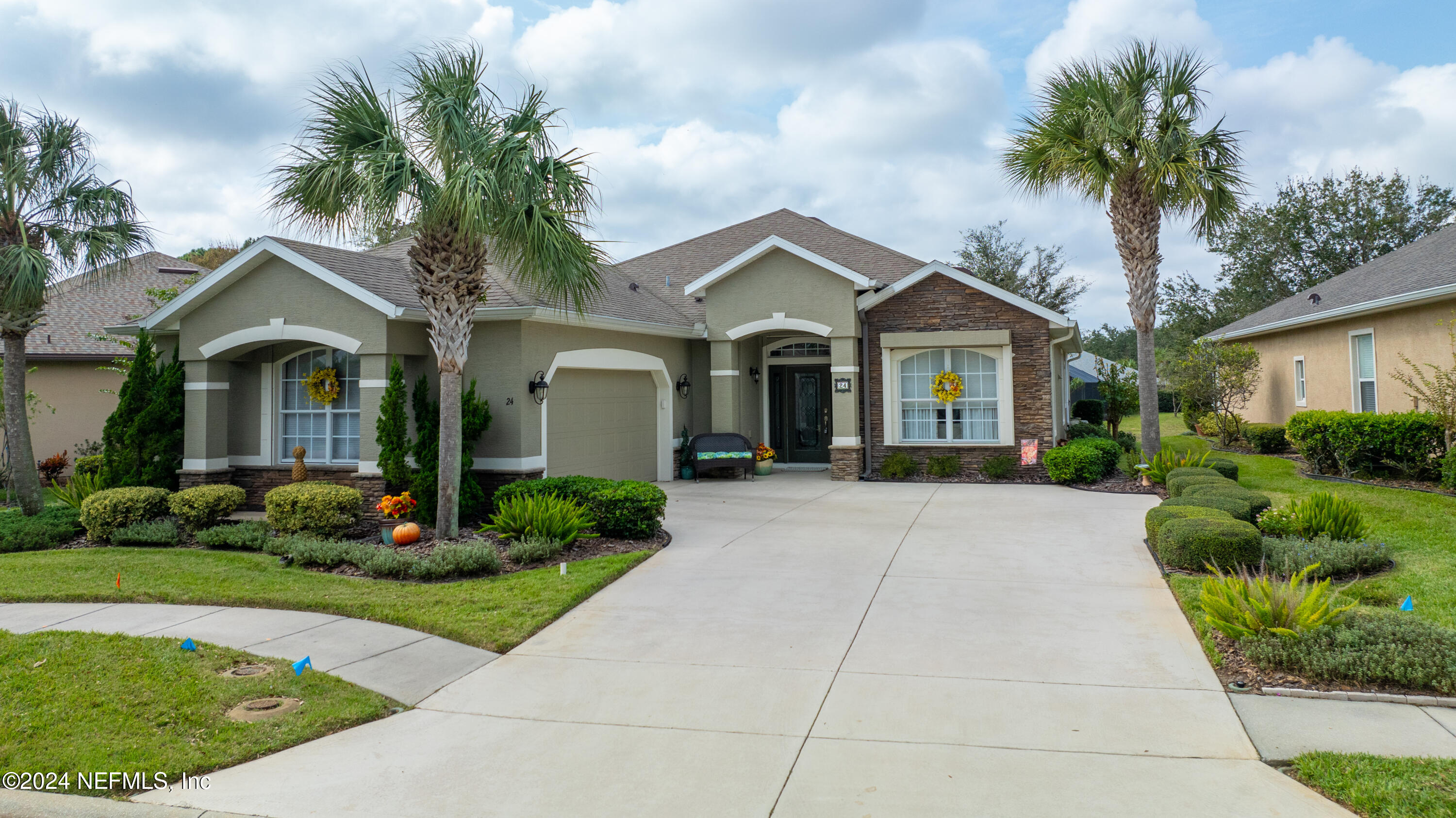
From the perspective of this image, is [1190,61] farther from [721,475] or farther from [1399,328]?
[721,475]

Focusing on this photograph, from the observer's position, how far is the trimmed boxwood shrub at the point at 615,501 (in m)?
9.77

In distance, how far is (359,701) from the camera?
198 inches

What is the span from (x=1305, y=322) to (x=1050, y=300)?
15987mm

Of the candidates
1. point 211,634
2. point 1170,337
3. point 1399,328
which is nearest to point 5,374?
point 211,634

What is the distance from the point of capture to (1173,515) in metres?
8.58

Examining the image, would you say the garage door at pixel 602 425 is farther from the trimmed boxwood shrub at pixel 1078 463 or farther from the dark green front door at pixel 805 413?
the trimmed boxwood shrub at pixel 1078 463

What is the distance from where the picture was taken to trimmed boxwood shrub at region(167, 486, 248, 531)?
10719mm

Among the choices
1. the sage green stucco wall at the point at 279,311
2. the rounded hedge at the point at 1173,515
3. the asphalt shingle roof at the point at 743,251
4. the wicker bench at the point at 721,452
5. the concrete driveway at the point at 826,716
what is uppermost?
the asphalt shingle roof at the point at 743,251

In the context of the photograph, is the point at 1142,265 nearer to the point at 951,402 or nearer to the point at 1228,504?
the point at 951,402

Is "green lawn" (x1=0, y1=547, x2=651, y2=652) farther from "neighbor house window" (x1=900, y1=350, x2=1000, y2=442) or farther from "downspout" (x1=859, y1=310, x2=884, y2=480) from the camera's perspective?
"neighbor house window" (x1=900, y1=350, x2=1000, y2=442)

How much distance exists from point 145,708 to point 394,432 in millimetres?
6054

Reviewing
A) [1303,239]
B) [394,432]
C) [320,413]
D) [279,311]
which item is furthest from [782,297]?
[1303,239]

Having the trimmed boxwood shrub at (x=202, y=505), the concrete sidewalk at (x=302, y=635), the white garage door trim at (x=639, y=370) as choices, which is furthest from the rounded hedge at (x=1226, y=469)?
the trimmed boxwood shrub at (x=202, y=505)

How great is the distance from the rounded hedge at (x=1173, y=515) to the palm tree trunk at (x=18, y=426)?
46.6ft
